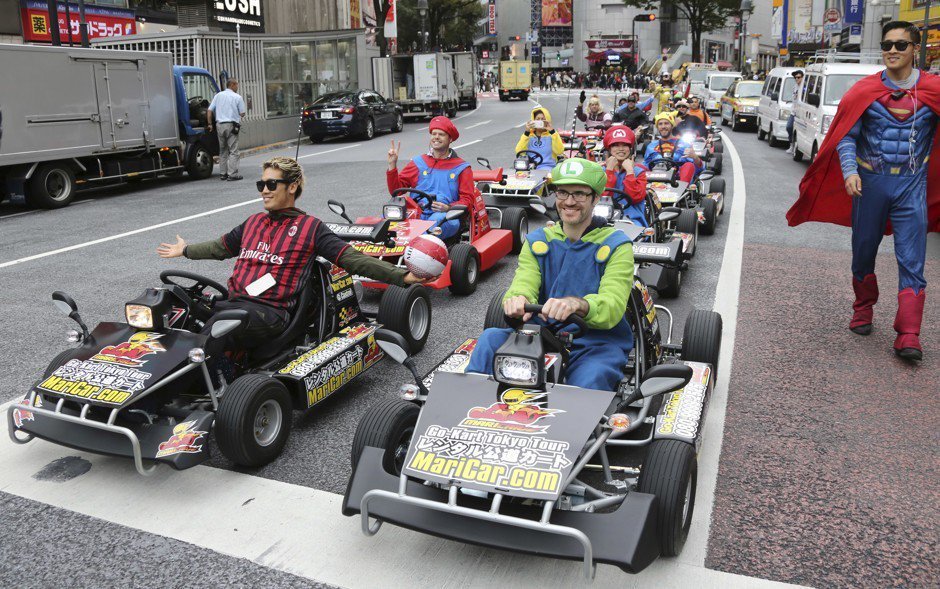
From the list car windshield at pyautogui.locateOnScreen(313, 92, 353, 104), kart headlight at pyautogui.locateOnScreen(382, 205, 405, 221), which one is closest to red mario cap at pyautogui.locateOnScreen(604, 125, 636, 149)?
kart headlight at pyautogui.locateOnScreen(382, 205, 405, 221)

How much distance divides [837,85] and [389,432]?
52.1ft

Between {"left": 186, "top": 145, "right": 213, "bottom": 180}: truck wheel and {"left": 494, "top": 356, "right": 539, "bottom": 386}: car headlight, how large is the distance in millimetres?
15123

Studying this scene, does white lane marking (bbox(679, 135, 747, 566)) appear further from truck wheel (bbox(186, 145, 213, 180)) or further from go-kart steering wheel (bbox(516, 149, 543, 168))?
truck wheel (bbox(186, 145, 213, 180))

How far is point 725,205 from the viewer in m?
13.0

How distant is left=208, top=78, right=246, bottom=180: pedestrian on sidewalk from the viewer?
1689 cm

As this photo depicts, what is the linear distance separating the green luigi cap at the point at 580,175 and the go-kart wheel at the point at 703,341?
4.20 ft

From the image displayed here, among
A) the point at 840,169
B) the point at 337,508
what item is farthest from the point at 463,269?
the point at 337,508

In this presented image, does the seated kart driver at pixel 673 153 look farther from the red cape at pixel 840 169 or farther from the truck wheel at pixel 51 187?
the truck wheel at pixel 51 187

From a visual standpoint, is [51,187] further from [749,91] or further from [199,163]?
[749,91]

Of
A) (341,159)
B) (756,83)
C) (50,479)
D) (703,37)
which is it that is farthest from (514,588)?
(703,37)

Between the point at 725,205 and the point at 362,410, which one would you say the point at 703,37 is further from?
the point at 362,410

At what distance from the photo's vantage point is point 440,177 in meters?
8.69

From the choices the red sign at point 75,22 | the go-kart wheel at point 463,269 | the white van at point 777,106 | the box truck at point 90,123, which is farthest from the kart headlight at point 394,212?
the red sign at point 75,22

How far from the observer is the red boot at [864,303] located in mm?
6445
